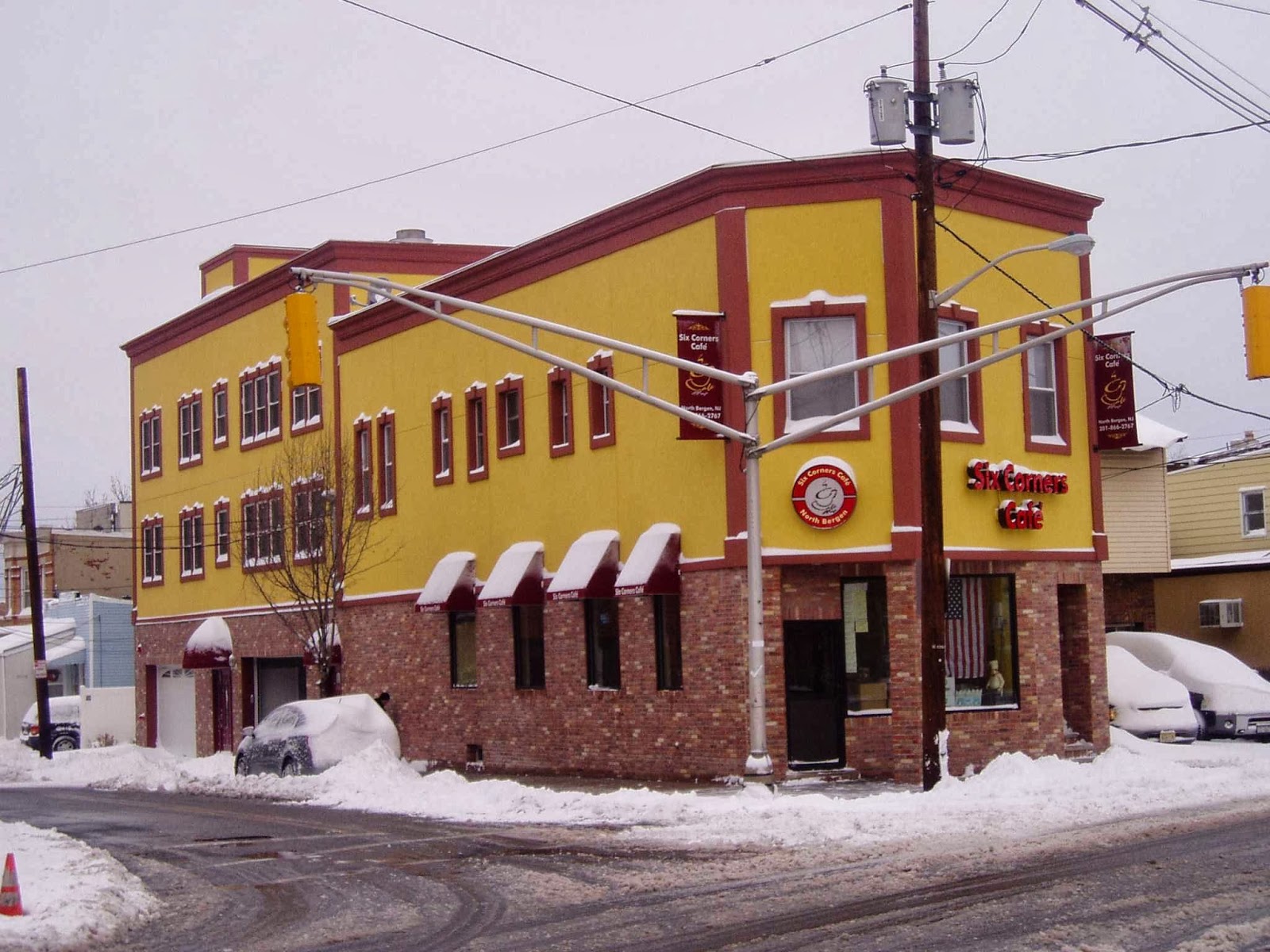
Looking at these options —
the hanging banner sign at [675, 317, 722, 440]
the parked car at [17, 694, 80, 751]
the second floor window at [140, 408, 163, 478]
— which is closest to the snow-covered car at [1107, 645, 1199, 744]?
the hanging banner sign at [675, 317, 722, 440]

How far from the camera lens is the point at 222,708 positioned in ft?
140

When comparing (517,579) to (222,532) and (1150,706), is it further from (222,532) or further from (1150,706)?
(222,532)

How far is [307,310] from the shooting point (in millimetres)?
18812

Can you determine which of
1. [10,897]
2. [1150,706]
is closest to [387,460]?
[1150,706]

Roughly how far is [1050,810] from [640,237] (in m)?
12.4

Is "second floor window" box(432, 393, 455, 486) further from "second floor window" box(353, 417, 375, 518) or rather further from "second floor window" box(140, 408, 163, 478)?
"second floor window" box(140, 408, 163, 478)

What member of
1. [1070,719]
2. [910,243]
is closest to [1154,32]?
[910,243]

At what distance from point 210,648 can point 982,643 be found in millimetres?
22382

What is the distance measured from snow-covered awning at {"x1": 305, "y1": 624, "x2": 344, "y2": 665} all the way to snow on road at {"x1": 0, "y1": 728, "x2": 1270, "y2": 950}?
23.5 feet

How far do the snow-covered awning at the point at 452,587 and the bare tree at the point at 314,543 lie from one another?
3293 millimetres

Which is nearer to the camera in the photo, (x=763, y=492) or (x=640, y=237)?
(x=763, y=492)

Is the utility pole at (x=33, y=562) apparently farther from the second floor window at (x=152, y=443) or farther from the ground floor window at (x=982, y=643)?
the ground floor window at (x=982, y=643)

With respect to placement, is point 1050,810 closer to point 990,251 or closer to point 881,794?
point 881,794

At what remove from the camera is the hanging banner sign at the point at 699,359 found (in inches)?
988
